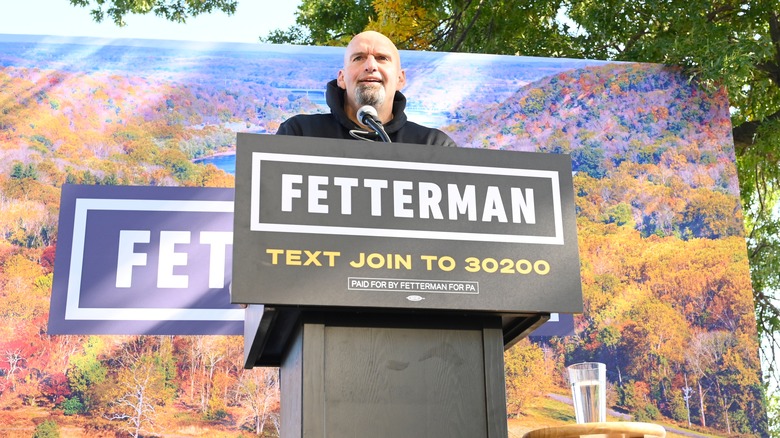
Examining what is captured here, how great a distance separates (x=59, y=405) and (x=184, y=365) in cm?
Result: 58

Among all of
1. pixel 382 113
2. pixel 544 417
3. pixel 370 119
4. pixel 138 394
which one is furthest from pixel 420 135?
pixel 544 417

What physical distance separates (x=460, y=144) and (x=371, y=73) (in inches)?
87.7

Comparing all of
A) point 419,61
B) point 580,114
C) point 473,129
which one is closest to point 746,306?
point 580,114

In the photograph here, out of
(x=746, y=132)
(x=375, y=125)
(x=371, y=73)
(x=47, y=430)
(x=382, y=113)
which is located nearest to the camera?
(x=375, y=125)

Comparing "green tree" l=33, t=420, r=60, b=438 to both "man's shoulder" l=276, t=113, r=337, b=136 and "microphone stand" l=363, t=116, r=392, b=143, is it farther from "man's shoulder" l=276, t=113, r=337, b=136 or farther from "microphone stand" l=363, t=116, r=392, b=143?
"microphone stand" l=363, t=116, r=392, b=143

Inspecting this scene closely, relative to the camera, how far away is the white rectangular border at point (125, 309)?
458cm

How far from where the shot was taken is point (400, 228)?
5.73 ft

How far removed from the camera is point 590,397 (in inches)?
77.0

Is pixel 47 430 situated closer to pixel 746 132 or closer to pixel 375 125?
pixel 375 125

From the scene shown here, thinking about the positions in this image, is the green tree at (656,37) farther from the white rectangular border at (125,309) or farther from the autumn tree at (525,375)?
the white rectangular border at (125,309)

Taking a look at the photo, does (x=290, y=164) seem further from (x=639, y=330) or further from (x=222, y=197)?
(x=639, y=330)

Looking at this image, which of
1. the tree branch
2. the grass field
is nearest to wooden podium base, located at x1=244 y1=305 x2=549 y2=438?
the grass field

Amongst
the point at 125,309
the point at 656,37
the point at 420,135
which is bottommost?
the point at 125,309

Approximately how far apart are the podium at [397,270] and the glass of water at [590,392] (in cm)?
21
